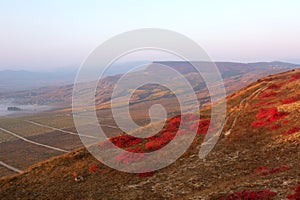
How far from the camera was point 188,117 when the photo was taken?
63.2 meters

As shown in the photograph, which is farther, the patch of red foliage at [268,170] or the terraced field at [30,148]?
the terraced field at [30,148]

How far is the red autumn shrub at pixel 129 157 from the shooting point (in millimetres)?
41844

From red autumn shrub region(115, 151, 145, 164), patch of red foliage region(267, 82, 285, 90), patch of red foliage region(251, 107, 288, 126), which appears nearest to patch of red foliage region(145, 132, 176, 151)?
red autumn shrub region(115, 151, 145, 164)

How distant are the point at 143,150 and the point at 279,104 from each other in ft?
91.4

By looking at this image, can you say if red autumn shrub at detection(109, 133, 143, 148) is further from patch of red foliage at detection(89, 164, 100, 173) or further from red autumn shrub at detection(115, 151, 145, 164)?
patch of red foliage at detection(89, 164, 100, 173)

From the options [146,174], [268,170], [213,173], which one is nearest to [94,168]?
[146,174]

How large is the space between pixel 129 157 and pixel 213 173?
1579 cm

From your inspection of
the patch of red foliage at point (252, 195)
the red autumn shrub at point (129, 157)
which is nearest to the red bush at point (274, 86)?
the red autumn shrub at point (129, 157)

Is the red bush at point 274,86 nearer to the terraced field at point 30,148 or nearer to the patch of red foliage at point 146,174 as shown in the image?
the patch of red foliage at point 146,174

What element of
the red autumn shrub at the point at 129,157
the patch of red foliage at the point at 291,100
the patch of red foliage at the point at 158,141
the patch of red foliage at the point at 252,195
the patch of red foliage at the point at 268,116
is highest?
the patch of red foliage at the point at 291,100

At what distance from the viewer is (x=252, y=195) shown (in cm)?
2227

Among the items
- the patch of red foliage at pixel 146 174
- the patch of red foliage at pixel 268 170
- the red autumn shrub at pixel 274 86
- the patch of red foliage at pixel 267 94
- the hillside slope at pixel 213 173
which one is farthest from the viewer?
the red autumn shrub at pixel 274 86

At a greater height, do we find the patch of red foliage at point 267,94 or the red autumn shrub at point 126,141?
the patch of red foliage at point 267,94

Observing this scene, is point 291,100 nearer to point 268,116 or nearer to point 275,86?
point 268,116
